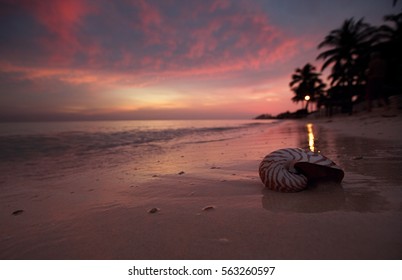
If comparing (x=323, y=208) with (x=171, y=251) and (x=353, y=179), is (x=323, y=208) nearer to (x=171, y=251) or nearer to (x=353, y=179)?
(x=353, y=179)

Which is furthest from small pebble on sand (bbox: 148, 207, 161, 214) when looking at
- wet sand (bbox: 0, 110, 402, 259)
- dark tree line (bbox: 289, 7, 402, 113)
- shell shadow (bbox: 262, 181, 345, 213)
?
dark tree line (bbox: 289, 7, 402, 113)

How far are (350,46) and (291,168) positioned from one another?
35.3 metres

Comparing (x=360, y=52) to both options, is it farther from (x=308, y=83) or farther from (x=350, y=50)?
(x=308, y=83)

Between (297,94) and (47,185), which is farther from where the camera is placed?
(297,94)

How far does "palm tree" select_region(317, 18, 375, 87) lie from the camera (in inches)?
1106

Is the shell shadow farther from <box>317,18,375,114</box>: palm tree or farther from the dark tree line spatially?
<box>317,18,375,114</box>: palm tree

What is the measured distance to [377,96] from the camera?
22328 millimetres

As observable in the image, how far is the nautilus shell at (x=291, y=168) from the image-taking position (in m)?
2.26

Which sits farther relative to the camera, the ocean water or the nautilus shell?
the ocean water

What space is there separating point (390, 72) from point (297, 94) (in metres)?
28.4

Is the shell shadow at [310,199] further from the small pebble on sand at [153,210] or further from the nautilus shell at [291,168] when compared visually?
the small pebble on sand at [153,210]

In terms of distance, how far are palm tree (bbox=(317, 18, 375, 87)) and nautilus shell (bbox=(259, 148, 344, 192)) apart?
32.7m

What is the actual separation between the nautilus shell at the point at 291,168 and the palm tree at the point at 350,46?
107 feet
